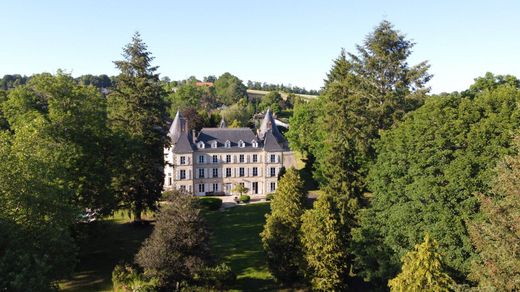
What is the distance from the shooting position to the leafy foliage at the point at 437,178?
2247cm

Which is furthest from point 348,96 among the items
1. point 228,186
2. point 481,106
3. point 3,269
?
point 228,186

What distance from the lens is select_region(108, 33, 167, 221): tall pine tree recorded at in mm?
36094

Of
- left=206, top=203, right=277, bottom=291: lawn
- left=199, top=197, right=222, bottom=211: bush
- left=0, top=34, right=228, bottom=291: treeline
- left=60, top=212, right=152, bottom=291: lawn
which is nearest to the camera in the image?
left=0, top=34, right=228, bottom=291: treeline

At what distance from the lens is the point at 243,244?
36.0 metres

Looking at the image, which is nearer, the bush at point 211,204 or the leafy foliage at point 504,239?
the leafy foliage at point 504,239

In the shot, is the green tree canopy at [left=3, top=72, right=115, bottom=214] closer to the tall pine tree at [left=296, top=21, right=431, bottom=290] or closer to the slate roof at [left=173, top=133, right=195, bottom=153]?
the tall pine tree at [left=296, top=21, right=431, bottom=290]

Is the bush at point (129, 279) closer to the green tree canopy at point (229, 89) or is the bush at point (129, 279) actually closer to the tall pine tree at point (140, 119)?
the tall pine tree at point (140, 119)

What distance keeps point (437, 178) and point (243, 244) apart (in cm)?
1816

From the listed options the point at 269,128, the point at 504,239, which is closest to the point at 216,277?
the point at 504,239

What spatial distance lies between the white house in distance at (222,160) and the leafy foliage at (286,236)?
98.6ft

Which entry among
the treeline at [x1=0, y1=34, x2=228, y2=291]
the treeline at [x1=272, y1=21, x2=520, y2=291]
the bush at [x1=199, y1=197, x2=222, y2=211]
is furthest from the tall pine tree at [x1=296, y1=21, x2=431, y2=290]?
the bush at [x1=199, y1=197, x2=222, y2=211]

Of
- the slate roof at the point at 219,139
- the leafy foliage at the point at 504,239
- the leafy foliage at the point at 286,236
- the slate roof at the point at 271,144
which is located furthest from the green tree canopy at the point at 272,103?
the leafy foliage at the point at 504,239

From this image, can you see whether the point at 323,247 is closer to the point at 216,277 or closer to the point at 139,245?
the point at 216,277

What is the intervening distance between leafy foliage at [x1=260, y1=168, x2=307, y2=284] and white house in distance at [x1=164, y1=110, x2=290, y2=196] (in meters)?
30.0
